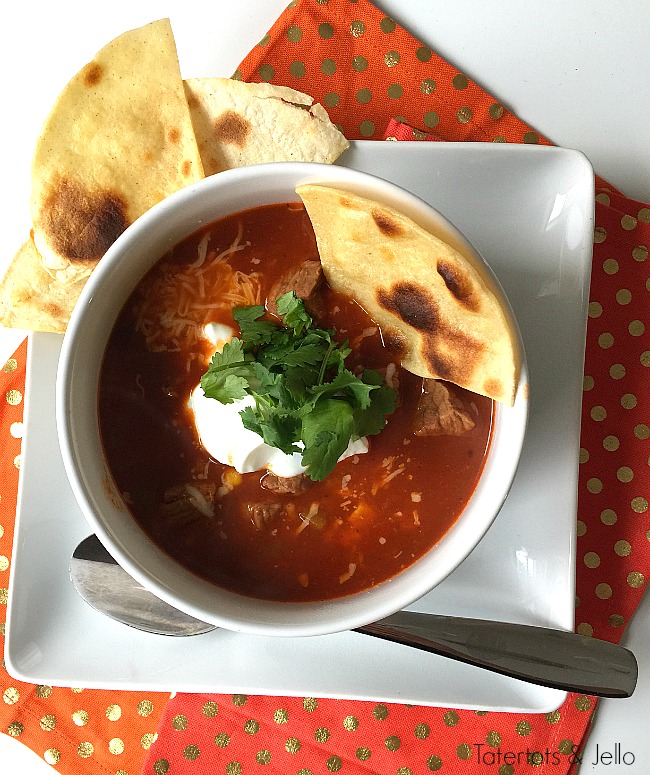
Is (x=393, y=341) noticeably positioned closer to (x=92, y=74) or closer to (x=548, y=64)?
(x=92, y=74)

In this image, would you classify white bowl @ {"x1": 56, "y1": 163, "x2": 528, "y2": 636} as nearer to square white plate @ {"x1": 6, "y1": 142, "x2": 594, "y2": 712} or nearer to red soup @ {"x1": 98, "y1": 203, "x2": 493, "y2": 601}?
red soup @ {"x1": 98, "y1": 203, "x2": 493, "y2": 601}

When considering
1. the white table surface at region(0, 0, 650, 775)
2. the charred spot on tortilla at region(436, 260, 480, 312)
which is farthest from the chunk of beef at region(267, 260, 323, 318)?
the white table surface at region(0, 0, 650, 775)

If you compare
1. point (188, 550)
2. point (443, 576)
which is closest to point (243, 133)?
point (188, 550)

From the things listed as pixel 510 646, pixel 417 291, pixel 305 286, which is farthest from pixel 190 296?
pixel 510 646

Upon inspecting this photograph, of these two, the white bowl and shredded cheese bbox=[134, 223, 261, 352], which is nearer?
the white bowl

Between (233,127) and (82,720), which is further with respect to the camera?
(82,720)

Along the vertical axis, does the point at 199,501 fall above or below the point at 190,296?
below

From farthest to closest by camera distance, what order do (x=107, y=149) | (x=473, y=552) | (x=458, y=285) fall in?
(x=473, y=552) < (x=107, y=149) < (x=458, y=285)
